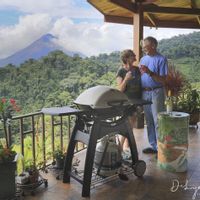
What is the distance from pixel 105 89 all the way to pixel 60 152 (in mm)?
1035

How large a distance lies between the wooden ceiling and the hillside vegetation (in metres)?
0.79

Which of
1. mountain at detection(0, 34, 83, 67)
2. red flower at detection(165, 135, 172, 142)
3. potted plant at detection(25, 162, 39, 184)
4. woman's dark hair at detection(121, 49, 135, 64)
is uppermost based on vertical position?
mountain at detection(0, 34, 83, 67)

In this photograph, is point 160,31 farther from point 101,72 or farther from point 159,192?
point 159,192

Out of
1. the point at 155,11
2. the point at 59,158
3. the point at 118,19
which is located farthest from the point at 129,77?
the point at 118,19

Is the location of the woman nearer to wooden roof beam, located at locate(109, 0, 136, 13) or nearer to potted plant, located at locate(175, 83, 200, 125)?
wooden roof beam, located at locate(109, 0, 136, 13)

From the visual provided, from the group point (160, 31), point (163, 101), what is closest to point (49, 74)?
point (163, 101)

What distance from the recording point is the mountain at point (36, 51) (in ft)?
13.2

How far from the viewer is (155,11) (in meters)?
A: 5.27

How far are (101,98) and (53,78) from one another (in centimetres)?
202

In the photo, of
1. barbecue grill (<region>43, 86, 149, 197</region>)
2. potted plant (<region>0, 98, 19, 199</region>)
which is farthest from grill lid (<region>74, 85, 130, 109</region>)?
potted plant (<region>0, 98, 19, 199</region>)

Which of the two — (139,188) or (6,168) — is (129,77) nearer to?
(139,188)

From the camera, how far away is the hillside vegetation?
A: 3947 mm

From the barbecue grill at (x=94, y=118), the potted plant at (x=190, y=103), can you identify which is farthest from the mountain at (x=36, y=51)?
the potted plant at (x=190, y=103)

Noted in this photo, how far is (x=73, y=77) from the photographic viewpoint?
15.5ft
